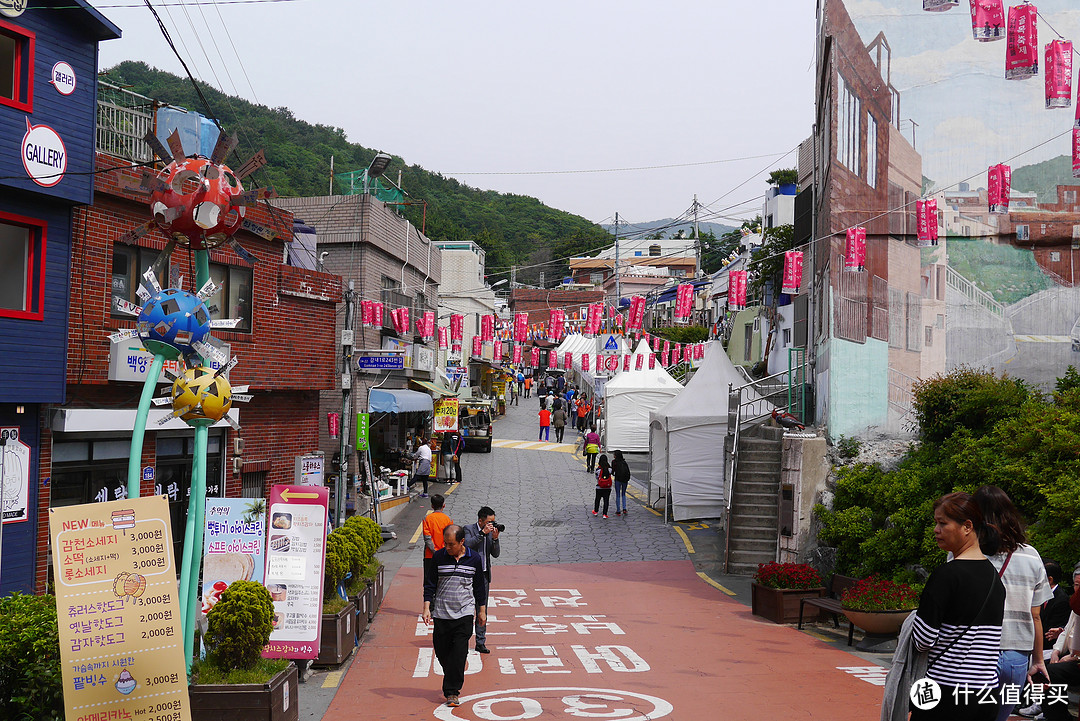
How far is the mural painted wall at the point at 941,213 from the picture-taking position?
16.0m

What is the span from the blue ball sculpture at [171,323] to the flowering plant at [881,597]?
337 inches

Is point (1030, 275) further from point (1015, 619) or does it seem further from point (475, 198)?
point (475, 198)

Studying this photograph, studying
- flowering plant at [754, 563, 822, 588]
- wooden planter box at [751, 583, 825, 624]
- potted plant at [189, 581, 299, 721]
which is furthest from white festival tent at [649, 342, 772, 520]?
potted plant at [189, 581, 299, 721]

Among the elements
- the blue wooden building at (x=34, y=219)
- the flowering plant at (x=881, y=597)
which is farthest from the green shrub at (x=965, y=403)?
the blue wooden building at (x=34, y=219)

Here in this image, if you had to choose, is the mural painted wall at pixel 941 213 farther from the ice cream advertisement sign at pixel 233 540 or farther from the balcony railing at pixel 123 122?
the balcony railing at pixel 123 122

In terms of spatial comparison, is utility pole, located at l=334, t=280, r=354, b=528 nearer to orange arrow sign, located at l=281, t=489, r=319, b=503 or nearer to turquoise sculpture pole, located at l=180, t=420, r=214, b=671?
orange arrow sign, located at l=281, t=489, r=319, b=503

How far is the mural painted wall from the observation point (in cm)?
1599

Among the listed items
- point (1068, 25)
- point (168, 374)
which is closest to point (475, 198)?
point (1068, 25)

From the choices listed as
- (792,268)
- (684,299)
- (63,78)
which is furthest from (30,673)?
(684,299)

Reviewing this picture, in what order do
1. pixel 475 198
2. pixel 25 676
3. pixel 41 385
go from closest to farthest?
pixel 25 676 < pixel 41 385 < pixel 475 198

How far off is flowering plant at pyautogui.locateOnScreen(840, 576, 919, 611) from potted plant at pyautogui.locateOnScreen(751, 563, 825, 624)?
1569 millimetres

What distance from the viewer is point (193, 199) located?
24.4ft

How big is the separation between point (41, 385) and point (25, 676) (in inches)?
275

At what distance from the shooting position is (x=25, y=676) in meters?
6.14
